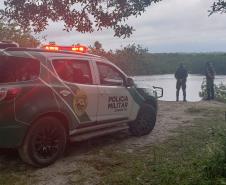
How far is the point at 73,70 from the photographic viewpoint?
23.8 ft

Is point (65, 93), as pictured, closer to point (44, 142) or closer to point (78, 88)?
point (78, 88)

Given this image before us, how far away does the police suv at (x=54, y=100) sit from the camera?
607 cm

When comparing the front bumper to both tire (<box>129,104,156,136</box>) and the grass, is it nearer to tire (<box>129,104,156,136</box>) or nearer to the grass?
the grass

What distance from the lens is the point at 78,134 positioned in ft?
23.7

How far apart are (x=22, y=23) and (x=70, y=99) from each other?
2531 millimetres

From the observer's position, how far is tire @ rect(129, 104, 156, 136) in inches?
Answer: 354

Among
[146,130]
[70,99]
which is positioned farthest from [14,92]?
[146,130]

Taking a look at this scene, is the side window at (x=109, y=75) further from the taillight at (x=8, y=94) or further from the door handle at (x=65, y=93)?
the taillight at (x=8, y=94)

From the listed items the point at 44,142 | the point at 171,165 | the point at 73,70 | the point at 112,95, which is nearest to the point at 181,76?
the point at 112,95

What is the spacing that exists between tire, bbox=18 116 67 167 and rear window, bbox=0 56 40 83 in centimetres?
72

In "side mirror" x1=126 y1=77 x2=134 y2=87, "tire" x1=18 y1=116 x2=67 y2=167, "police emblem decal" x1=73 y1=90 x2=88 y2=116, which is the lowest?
"tire" x1=18 y1=116 x2=67 y2=167

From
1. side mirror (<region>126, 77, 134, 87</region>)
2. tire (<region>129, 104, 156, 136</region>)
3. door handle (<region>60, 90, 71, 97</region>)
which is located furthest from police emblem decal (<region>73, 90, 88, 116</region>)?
tire (<region>129, 104, 156, 136</region>)

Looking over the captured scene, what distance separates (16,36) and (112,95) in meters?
22.2

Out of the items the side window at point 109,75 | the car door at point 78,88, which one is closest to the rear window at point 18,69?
the car door at point 78,88
